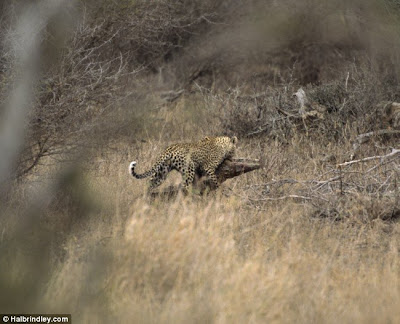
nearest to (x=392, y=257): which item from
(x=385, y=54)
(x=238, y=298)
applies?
(x=238, y=298)

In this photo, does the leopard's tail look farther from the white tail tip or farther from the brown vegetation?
the brown vegetation

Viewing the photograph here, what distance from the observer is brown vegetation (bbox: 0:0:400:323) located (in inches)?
180

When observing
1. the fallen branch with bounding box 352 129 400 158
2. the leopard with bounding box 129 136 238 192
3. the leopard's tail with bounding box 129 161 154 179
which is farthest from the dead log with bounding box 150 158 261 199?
the fallen branch with bounding box 352 129 400 158

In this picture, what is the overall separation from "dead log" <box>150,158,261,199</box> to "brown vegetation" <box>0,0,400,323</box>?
59 mm

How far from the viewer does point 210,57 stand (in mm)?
14633

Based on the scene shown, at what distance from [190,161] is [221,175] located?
1.48 feet

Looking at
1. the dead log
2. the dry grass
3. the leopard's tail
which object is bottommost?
the dry grass

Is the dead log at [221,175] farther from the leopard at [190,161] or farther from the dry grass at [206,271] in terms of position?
the dry grass at [206,271]

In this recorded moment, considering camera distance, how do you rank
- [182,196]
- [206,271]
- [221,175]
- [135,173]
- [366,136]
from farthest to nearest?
[366,136], [221,175], [135,173], [182,196], [206,271]

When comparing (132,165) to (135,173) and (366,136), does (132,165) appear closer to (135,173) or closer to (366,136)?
(135,173)

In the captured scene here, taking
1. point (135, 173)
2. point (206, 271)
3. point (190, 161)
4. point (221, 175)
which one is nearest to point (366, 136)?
point (221, 175)

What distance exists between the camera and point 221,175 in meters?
8.41

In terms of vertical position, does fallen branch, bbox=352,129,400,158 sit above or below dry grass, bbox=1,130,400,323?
above

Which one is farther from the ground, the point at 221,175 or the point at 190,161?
the point at 190,161
